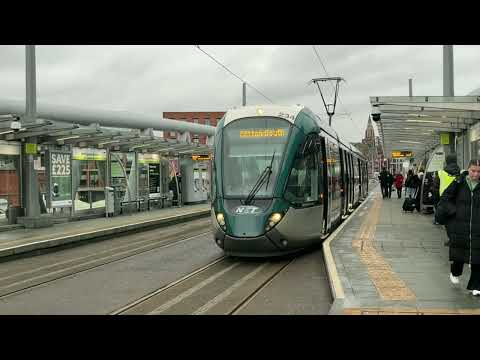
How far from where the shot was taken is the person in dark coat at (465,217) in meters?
6.52

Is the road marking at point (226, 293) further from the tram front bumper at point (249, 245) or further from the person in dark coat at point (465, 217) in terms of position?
the person in dark coat at point (465, 217)

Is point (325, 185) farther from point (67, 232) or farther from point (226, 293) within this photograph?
point (67, 232)

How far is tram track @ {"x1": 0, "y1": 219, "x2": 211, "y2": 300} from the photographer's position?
9273 millimetres

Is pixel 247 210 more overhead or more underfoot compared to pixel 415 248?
more overhead

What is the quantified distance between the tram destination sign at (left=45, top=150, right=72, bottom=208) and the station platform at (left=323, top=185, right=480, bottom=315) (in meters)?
9.57

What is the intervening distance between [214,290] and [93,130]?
1129cm

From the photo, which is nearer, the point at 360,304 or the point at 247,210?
the point at 360,304

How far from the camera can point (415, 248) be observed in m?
11.1

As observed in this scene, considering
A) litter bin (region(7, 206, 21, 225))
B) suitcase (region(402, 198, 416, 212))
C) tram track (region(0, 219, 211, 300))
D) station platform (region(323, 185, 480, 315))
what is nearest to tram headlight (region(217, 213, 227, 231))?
station platform (region(323, 185, 480, 315))
